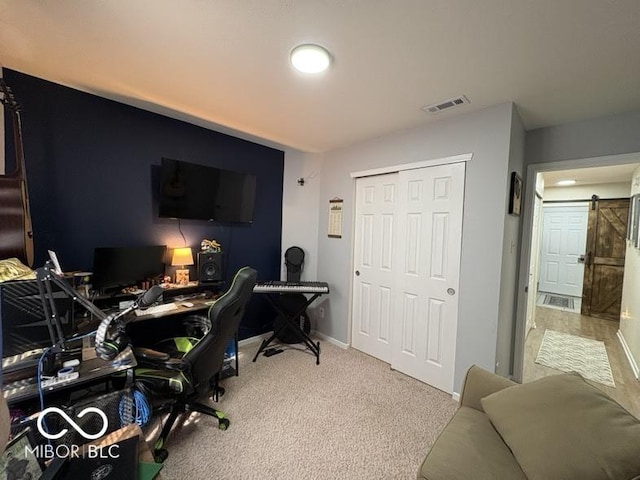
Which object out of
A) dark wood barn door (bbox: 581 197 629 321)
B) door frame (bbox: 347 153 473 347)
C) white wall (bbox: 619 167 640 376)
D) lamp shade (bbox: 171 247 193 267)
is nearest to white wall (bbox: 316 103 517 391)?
door frame (bbox: 347 153 473 347)

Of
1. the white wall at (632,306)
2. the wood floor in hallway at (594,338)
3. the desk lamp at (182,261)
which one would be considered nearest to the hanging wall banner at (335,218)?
the desk lamp at (182,261)

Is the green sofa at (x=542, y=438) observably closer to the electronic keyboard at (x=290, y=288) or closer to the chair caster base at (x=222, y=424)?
the chair caster base at (x=222, y=424)

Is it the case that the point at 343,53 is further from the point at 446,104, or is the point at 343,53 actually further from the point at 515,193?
the point at 515,193

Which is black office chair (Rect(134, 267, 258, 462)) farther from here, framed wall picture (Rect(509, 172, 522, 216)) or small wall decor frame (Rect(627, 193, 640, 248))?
small wall decor frame (Rect(627, 193, 640, 248))

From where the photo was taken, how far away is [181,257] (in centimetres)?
269

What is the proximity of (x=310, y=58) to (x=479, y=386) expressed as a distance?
2181 millimetres

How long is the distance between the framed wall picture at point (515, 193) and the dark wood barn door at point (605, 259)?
4.20 metres

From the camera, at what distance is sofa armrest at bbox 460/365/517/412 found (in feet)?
5.03

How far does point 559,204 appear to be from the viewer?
223 inches

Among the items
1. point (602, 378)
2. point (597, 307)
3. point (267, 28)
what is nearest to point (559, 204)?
point (597, 307)

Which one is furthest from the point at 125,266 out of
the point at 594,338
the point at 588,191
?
the point at 588,191

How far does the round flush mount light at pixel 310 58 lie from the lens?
1.53m

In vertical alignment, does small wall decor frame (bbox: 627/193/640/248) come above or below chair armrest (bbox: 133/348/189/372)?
above

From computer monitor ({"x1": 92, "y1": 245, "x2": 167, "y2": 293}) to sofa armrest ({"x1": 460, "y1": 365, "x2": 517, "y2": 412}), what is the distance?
107 inches
